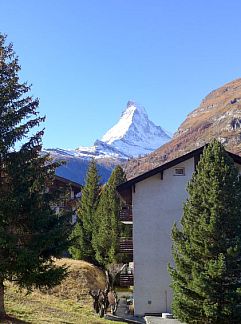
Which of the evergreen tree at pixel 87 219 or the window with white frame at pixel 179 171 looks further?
the evergreen tree at pixel 87 219

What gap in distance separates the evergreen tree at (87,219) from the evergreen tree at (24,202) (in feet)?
76.4

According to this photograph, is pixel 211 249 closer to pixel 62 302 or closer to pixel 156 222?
pixel 156 222

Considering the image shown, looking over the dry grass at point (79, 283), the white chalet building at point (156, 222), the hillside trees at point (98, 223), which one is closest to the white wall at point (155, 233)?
the white chalet building at point (156, 222)

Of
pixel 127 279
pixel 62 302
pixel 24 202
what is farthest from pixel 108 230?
pixel 24 202

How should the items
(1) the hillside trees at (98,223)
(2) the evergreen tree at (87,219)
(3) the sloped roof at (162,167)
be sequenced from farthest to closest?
1. (2) the evergreen tree at (87,219)
2. (1) the hillside trees at (98,223)
3. (3) the sloped roof at (162,167)

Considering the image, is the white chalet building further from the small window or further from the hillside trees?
the hillside trees

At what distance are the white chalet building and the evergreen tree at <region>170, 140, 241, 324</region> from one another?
743 centimetres

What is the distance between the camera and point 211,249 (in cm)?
2019

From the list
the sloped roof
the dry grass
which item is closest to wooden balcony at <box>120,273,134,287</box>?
the dry grass

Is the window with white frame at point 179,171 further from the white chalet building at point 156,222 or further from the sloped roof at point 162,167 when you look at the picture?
the sloped roof at point 162,167

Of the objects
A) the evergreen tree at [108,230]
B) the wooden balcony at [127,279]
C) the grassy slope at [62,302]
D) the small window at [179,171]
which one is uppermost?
the small window at [179,171]

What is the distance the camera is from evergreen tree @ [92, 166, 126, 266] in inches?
1548

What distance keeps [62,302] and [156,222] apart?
7.62 metres

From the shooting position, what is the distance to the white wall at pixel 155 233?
93.1ft
